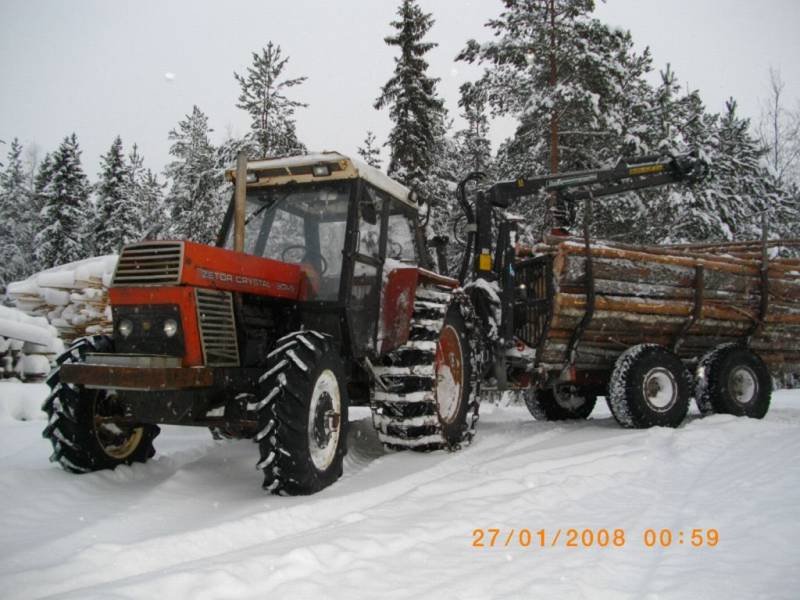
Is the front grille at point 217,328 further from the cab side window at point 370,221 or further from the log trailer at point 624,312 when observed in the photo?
the log trailer at point 624,312

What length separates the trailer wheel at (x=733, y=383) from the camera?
7508 millimetres

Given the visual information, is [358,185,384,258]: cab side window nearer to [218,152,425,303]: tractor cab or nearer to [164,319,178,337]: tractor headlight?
[218,152,425,303]: tractor cab

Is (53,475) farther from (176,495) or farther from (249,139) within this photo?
(249,139)

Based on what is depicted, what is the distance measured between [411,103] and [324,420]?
651 inches

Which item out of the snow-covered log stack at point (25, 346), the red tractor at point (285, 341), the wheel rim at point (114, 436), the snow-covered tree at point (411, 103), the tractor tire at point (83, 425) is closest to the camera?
the red tractor at point (285, 341)

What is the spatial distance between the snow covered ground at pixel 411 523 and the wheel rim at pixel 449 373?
0.47 meters

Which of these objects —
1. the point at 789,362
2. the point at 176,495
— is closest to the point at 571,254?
the point at 789,362

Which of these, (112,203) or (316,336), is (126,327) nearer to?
(316,336)

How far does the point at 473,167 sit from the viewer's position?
2961cm

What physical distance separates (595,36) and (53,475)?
A: 49.6ft

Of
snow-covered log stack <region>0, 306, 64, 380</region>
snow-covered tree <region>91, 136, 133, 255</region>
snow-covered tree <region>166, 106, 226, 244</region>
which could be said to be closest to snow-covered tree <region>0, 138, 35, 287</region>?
snow-covered tree <region>91, 136, 133, 255</region>

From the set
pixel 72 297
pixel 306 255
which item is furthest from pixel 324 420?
pixel 72 297

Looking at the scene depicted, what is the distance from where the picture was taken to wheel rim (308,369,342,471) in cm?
425

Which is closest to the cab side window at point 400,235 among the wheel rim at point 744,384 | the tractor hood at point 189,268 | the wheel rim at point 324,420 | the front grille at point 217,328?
the tractor hood at point 189,268
